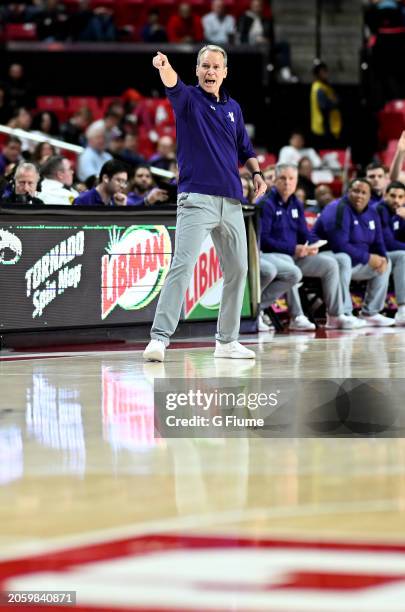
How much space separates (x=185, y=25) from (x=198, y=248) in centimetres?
1300

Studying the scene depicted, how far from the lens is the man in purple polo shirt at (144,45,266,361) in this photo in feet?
26.4

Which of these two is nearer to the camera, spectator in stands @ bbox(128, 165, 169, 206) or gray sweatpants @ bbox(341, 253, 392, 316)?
spectator in stands @ bbox(128, 165, 169, 206)

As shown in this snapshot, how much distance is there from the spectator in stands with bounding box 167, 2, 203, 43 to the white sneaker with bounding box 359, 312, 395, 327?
9234mm

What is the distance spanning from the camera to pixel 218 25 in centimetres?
2025

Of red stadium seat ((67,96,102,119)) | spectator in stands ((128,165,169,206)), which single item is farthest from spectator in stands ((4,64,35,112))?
spectator in stands ((128,165,169,206))

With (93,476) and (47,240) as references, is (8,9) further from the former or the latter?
(93,476)

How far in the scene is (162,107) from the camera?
1864 centimetres

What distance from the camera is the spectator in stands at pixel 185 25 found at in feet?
66.6

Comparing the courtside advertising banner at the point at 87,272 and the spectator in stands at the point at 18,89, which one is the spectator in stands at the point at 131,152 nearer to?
the spectator in stands at the point at 18,89

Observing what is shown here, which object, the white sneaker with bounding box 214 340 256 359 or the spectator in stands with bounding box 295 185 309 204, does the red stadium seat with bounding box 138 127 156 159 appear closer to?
the spectator in stands with bounding box 295 185 309 204

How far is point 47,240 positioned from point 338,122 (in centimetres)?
1087

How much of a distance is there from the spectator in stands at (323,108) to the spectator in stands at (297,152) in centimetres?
72

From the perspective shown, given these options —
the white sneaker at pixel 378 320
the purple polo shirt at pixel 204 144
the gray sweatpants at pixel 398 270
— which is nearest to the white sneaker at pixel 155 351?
the purple polo shirt at pixel 204 144

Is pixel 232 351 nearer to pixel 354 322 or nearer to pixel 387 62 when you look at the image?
pixel 354 322
